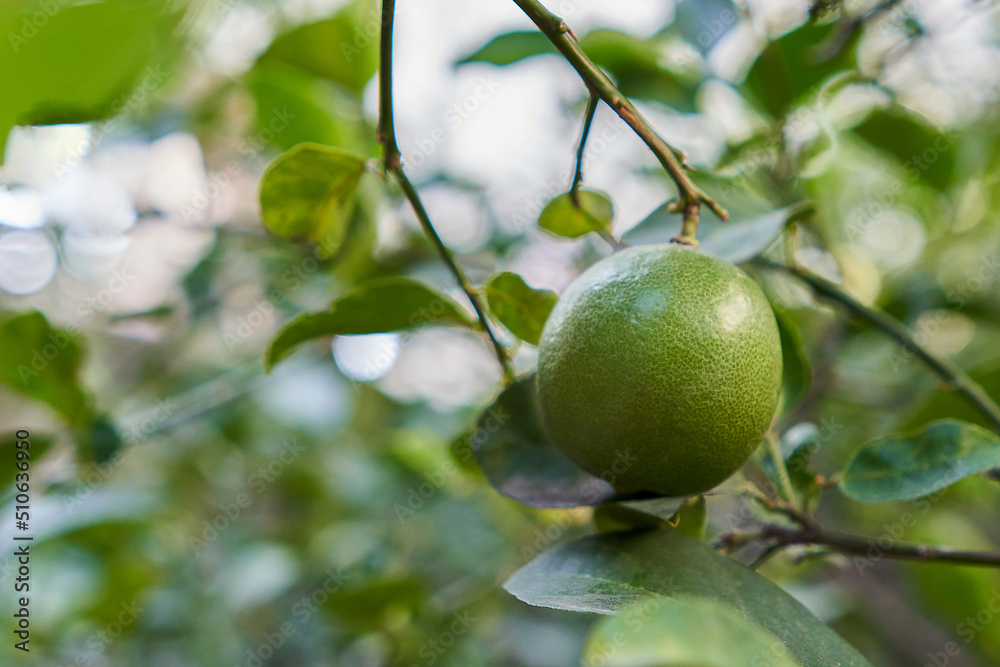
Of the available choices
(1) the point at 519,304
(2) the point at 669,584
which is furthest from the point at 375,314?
(2) the point at 669,584

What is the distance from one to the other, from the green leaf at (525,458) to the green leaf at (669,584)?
A: 7cm

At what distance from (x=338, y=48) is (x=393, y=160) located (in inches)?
31.2

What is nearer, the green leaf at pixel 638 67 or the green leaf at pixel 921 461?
the green leaf at pixel 921 461

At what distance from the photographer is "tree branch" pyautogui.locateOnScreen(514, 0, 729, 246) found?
0.50m

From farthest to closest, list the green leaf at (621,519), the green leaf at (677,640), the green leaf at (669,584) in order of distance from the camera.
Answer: the green leaf at (621,519) → the green leaf at (669,584) → the green leaf at (677,640)

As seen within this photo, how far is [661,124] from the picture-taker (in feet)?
4.55

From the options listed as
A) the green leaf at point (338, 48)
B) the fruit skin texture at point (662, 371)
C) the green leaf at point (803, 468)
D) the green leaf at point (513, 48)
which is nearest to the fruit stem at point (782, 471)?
the green leaf at point (803, 468)

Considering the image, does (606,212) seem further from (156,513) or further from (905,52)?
(156,513)

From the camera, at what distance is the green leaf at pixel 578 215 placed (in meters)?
0.75

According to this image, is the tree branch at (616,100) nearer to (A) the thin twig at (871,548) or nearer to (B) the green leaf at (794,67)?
(A) the thin twig at (871,548)

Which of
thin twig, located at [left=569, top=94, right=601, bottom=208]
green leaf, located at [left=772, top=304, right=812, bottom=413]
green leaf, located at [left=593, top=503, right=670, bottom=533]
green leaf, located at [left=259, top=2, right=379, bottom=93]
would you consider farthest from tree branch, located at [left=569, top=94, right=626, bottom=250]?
green leaf, located at [left=259, top=2, right=379, bottom=93]

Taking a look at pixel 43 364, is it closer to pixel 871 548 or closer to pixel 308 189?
pixel 308 189

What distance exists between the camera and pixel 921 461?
25.1 inches

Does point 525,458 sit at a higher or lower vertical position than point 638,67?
lower
